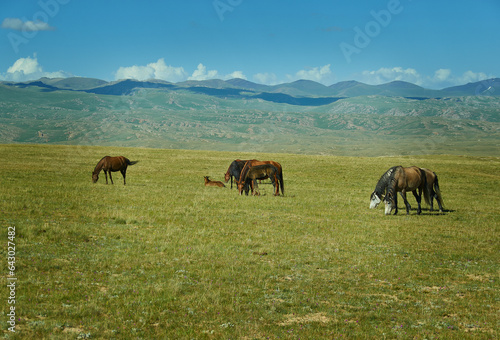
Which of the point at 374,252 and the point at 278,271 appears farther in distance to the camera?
the point at 374,252

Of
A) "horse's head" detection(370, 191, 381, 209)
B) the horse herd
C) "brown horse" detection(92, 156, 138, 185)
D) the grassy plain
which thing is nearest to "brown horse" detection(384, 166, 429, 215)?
the horse herd

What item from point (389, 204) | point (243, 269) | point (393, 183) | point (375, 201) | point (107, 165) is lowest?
point (243, 269)

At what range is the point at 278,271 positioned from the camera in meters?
11.9

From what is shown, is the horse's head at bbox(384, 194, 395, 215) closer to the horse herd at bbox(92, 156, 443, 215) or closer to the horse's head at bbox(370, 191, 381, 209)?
the horse herd at bbox(92, 156, 443, 215)

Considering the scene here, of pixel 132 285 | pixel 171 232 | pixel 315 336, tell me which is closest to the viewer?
pixel 315 336

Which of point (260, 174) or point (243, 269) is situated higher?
point (260, 174)

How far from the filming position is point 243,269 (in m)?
11.9

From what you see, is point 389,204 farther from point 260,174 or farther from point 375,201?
point 260,174

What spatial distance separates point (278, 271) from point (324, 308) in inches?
109

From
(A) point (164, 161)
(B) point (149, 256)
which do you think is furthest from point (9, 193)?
(A) point (164, 161)

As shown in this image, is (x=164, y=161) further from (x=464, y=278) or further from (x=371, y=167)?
(x=464, y=278)

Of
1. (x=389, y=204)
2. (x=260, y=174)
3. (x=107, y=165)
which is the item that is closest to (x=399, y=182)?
(x=389, y=204)

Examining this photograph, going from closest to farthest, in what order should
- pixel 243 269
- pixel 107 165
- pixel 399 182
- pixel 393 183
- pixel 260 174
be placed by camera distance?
pixel 243 269 → pixel 393 183 → pixel 399 182 → pixel 260 174 → pixel 107 165

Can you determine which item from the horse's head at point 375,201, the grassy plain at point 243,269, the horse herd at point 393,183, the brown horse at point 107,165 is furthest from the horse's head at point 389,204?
the brown horse at point 107,165
